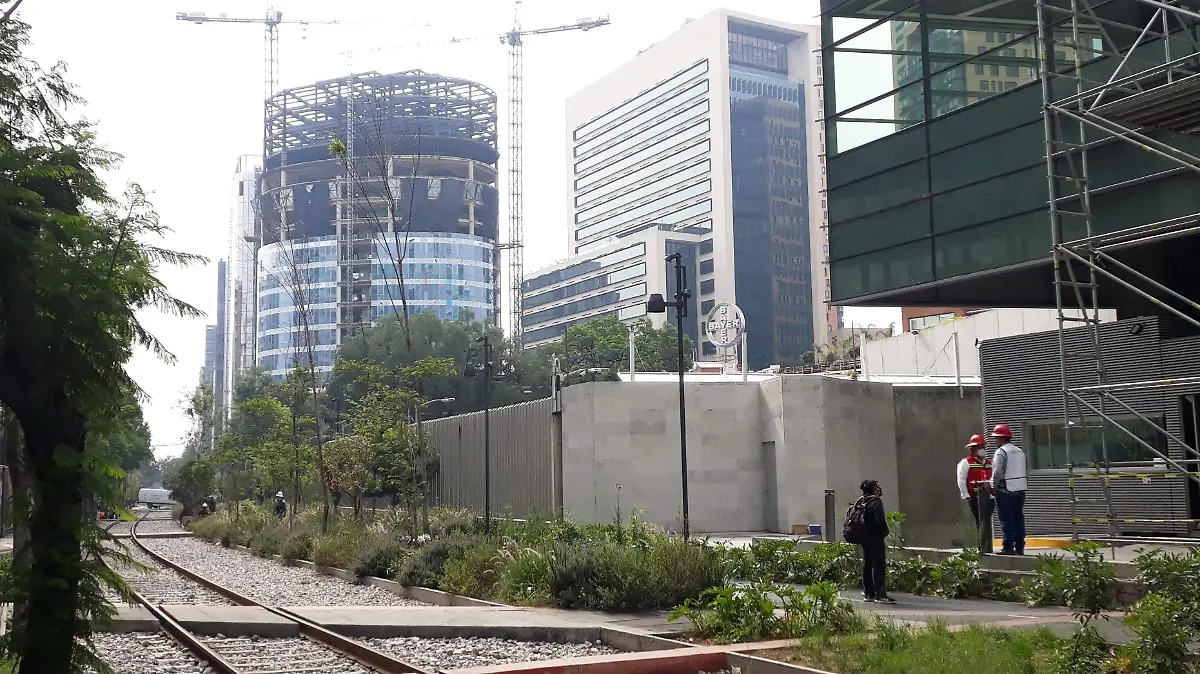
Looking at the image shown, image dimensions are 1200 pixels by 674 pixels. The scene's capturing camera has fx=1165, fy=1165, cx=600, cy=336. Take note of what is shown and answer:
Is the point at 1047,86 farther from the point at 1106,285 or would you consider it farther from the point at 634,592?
the point at 634,592

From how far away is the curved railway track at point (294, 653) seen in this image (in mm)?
11508

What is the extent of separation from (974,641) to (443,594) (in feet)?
35.6

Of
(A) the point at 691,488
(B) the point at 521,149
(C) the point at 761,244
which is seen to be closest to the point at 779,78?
(C) the point at 761,244

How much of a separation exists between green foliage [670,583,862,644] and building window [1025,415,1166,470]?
8637 mm

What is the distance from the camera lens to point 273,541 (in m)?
34.0

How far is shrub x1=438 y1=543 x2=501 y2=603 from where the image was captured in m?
18.7

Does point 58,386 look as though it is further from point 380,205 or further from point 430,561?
point 380,205

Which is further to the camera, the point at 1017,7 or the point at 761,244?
the point at 761,244

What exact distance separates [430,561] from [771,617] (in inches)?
398

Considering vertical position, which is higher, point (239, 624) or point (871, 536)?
point (871, 536)

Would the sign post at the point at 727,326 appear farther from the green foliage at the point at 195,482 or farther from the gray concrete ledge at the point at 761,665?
the gray concrete ledge at the point at 761,665

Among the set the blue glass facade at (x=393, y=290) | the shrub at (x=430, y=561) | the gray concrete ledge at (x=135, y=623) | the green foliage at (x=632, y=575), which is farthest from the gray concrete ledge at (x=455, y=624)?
the blue glass facade at (x=393, y=290)

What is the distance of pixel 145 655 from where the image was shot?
12797mm

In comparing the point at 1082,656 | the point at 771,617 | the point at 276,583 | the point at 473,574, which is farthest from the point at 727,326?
the point at 1082,656
